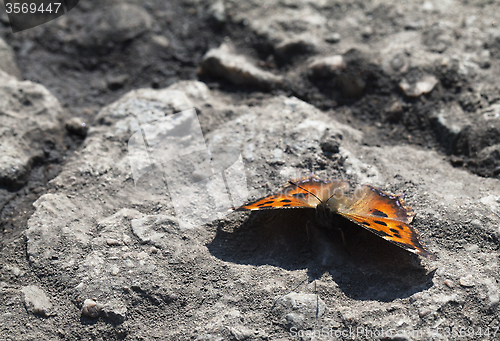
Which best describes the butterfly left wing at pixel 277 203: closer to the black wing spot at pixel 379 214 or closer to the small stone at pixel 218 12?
the black wing spot at pixel 379 214

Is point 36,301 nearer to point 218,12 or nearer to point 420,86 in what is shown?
point 218,12

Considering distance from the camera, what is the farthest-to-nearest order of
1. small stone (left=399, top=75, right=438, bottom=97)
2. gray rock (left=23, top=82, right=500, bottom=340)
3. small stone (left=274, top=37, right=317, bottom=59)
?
small stone (left=274, top=37, right=317, bottom=59) → small stone (left=399, top=75, right=438, bottom=97) → gray rock (left=23, top=82, right=500, bottom=340)

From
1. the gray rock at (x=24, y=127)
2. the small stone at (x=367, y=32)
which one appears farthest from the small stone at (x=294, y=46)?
the gray rock at (x=24, y=127)

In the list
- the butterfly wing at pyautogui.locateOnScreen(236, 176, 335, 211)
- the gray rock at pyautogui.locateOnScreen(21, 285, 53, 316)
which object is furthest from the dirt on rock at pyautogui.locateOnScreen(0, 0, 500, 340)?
the butterfly wing at pyautogui.locateOnScreen(236, 176, 335, 211)

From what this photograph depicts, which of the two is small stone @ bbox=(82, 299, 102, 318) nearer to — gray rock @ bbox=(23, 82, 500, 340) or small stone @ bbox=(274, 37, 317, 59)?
gray rock @ bbox=(23, 82, 500, 340)

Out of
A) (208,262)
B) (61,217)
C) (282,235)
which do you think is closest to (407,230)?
(282,235)

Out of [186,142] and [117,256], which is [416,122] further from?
[117,256]
